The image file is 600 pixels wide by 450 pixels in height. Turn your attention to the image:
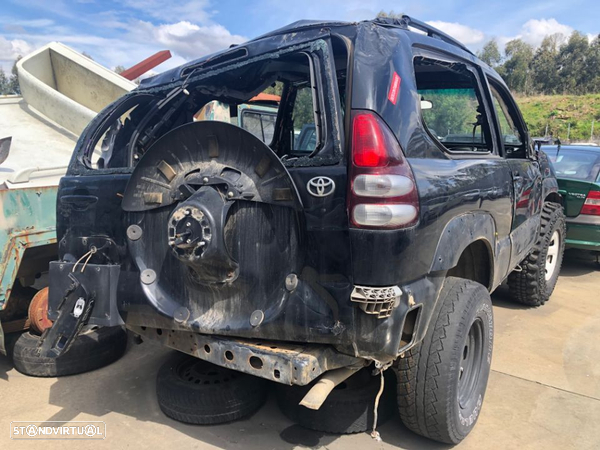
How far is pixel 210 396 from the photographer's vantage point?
2.92 metres

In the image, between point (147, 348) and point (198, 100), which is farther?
point (147, 348)

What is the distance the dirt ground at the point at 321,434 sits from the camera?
9.16 ft

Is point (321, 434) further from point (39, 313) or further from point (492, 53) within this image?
point (492, 53)

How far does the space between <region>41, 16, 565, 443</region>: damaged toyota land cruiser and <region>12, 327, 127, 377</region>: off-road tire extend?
3.18ft

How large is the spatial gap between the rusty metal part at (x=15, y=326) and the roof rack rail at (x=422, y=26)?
339cm

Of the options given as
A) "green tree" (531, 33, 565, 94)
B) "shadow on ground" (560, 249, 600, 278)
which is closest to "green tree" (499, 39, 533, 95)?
"green tree" (531, 33, 565, 94)

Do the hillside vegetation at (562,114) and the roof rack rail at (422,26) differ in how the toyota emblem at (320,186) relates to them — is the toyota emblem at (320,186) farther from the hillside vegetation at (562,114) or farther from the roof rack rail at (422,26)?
the hillside vegetation at (562,114)

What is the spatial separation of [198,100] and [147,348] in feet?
7.07

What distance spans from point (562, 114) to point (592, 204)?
40868 mm

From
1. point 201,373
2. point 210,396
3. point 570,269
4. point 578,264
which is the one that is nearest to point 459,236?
point 210,396

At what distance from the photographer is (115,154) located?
3.34 metres

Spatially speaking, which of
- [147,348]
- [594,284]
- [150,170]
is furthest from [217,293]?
[594,284]

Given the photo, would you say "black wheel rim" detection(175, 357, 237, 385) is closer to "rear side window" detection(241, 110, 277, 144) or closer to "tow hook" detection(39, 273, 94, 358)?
"tow hook" detection(39, 273, 94, 358)

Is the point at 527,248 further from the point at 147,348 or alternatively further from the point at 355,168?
the point at 147,348
